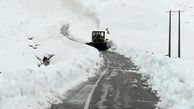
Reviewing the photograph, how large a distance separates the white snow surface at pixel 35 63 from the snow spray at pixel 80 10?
2060 centimetres

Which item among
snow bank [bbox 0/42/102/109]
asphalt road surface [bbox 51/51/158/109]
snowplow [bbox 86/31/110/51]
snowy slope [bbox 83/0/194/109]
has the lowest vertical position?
Result: asphalt road surface [bbox 51/51/158/109]

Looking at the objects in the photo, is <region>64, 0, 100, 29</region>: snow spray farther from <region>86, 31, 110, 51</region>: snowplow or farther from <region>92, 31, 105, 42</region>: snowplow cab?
<region>86, 31, 110, 51</region>: snowplow

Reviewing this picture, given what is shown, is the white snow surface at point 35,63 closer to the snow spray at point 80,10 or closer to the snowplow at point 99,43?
the snowplow at point 99,43

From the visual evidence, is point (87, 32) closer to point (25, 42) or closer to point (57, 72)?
point (25, 42)

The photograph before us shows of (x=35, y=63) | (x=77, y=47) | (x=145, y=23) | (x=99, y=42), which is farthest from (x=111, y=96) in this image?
(x=145, y=23)

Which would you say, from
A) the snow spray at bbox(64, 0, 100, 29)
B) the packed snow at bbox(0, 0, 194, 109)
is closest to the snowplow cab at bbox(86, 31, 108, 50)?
the packed snow at bbox(0, 0, 194, 109)

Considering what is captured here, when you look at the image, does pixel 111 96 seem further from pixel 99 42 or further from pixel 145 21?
pixel 145 21

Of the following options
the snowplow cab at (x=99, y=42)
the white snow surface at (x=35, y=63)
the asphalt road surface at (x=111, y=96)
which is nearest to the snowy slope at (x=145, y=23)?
the snowplow cab at (x=99, y=42)

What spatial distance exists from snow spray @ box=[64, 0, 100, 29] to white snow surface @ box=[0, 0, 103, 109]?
2060 centimetres

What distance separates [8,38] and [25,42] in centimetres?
147

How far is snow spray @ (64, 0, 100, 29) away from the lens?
352ft

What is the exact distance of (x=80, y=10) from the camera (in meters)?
109

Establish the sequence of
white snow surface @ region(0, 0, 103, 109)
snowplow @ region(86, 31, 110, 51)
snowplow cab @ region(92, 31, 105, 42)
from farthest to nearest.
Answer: snowplow cab @ region(92, 31, 105, 42), snowplow @ region(86, 31, 110, 51), white snow surface @ region(0, 0, 103, 109)

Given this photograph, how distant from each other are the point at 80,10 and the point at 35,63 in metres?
78.6
